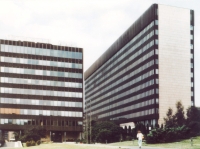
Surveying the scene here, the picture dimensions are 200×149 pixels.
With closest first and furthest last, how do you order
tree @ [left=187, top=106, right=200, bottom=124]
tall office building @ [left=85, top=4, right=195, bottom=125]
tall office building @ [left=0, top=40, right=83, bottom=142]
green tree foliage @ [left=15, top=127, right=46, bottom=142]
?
green tree foliage @ [left=15, top=127, right=46, bottom=142] → tree @ [left=187, top=106, right=200, bottom=124] → tall office building @ [left=85, top=4, right=195, bottom=125] → tall office building @ [left=0, top=40, right=83, bottom=142]

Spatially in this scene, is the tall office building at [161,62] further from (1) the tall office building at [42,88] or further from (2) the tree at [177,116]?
(1) the tall office building at [42,88]

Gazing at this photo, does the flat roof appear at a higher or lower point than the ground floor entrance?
higher

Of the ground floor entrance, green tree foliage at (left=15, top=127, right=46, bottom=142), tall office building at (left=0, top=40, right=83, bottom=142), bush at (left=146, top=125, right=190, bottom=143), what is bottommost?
the ground floor entrance

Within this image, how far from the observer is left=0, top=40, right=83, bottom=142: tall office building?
132 meters

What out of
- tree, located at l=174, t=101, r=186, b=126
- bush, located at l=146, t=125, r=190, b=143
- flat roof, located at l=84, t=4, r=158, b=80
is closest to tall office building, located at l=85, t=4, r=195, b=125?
flat roof, located at l=84, t=4, r=158, b=80

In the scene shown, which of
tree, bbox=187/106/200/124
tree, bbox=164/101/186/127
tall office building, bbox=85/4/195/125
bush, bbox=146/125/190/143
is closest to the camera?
bush, bbox=146/125/190/143

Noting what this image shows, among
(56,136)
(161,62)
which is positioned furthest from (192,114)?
(56,136)

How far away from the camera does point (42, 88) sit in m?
137

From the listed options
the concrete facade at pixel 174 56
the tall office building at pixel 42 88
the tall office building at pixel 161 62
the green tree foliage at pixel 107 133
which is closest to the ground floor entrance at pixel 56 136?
the tall office building at pixel 42 88

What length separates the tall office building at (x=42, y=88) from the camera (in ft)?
432

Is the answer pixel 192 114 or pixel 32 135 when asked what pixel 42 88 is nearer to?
pixel 32 135

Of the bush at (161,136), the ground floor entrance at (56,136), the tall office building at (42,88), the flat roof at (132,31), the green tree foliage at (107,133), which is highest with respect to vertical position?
the flat roof at (132,31)

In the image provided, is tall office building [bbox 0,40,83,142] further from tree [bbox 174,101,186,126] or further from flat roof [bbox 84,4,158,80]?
tree [bbox 174,101,186,126]

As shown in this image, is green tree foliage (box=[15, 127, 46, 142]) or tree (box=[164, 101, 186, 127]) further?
tree (box=[164, 101, 186, 127])
